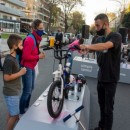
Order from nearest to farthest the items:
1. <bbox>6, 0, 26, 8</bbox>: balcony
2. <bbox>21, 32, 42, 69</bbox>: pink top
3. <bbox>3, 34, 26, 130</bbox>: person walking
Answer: <bbox>3, 34, 26, 130</bbox>: person walking, <bbox>21, 32, 42, 69</bbox>: pink top, <bbox>6, 0, 26, 8</bbox>: balcony

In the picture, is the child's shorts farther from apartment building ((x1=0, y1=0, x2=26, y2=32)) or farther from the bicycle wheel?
apartment building ((x1=0, y1=0, x2=26, y2=32))

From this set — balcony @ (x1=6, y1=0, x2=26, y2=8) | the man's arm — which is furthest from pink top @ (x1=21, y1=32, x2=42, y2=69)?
balcony @ (x1=6, y1=0, x2=26, y2=8)

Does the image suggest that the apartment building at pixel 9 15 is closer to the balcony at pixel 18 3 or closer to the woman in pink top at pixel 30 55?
the balcony at pixel 18 3

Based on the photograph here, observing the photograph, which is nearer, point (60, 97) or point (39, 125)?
point (39, 125)

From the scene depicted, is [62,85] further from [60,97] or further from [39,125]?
[39,125]

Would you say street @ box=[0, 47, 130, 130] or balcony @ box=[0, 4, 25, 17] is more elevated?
balcony @ box=[0, 4, 25, 17]

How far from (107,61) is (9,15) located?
83.9m

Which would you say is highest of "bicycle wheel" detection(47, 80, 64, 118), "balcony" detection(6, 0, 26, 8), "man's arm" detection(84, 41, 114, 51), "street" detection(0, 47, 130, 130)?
"balcony" detection(6, 0, 26, 8)

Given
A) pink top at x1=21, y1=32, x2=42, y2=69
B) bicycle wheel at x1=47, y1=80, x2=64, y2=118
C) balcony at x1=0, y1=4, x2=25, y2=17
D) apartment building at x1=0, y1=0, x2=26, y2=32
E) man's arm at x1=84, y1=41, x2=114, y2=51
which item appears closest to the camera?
man's arm at x1=84, y1=41, x2=114, y2=51

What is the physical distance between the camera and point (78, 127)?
383 cm

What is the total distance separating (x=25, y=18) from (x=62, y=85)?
3768 inches

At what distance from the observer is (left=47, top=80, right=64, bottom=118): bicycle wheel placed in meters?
4.00

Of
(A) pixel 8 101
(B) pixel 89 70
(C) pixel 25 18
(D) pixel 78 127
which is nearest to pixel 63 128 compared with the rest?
(D) pixel 78 127

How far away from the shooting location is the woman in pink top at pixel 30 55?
15.0 feet
